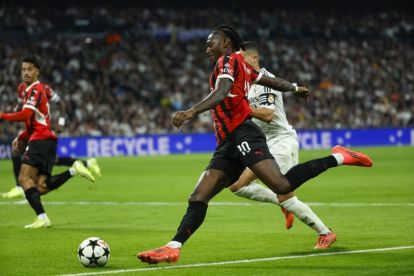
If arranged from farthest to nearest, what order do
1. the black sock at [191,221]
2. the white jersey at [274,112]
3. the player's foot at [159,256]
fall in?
the white jersey at [274,112]
the black sock at [191,221]
the player's foot at [159,256]

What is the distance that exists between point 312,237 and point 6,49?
33547 millimetres

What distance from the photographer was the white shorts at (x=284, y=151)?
1194 cm

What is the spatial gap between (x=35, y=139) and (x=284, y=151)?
14.4ft

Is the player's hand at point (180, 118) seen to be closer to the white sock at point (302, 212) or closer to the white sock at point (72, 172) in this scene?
the white sock at point (302, 212)

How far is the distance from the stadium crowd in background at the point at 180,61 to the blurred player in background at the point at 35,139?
75.6 feet

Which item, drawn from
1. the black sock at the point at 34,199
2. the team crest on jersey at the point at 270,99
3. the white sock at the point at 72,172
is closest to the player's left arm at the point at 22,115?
the black sock at the point at 34,199

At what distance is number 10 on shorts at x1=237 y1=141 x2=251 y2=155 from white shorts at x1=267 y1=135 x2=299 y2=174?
2.61 m

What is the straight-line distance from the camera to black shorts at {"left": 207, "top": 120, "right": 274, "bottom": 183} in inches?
368

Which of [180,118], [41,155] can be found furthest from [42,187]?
[180,118]

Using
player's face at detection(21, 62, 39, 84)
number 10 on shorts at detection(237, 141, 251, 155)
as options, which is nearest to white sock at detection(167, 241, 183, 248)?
number 10 on shorts at detection(237, 141, 251, 155)

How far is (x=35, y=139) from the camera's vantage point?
14.1 meters

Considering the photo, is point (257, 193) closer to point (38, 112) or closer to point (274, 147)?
point (274, 147)

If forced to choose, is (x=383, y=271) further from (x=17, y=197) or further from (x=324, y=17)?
(x=324, y=17)

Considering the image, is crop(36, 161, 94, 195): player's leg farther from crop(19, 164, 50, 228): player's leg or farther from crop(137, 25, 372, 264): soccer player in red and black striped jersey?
crop(137, 25, 372, 264): soccer player in red and black striped jersey
